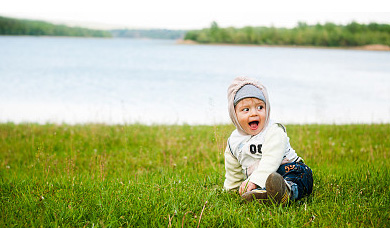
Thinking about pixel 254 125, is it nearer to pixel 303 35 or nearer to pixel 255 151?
pixel 255 151

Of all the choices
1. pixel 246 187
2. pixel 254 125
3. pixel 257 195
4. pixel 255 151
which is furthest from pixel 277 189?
Answer: pixel 254 125

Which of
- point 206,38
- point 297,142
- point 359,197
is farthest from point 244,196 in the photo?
point 206,38

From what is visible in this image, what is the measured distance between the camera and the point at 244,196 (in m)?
3.40

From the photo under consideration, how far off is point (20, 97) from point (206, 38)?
243 ft

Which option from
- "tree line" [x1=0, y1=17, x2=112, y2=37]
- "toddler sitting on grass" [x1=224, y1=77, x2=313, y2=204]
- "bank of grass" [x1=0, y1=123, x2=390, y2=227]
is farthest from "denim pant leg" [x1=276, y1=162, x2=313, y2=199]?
"tree line" [x1=0, y1=17, x2=112, y2=37]

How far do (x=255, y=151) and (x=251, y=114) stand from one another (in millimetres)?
369

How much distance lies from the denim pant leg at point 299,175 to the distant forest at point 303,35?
55.5m

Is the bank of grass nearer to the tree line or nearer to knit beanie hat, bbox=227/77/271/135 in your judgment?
knit beanie hat, bbox=227/77/271/135

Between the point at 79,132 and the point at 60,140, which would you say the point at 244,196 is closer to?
the point at 60,140

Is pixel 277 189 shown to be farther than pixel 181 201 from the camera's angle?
No

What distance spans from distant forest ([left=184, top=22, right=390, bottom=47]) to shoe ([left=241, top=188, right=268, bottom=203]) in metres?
56.0

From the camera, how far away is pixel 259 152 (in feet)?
11.5

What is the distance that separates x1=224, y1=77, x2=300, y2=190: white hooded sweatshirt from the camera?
3359 millimetres

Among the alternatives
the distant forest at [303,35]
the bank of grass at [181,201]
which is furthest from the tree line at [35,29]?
the bank of grass at [181,201]
